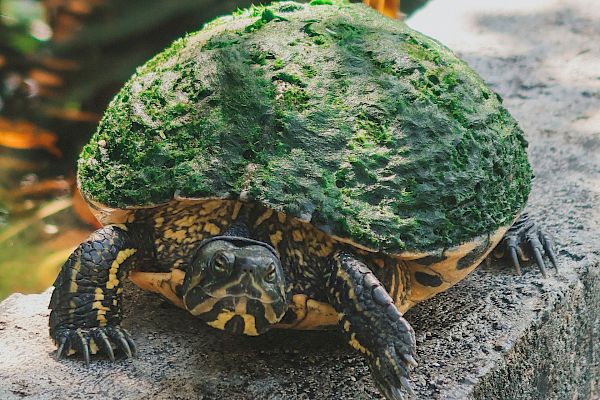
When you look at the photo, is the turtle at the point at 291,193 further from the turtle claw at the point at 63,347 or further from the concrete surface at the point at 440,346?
the concrete surface at the point at 440,346

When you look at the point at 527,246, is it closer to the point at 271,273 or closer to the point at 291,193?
the point at 291,193

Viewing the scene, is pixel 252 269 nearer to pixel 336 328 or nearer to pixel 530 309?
pixel 336 328

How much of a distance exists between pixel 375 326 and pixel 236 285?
0.41 meters

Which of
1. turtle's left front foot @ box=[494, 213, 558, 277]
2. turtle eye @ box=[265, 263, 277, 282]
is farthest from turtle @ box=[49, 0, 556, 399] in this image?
turtle's left front foot @ box=[494, 213, 558, 277]

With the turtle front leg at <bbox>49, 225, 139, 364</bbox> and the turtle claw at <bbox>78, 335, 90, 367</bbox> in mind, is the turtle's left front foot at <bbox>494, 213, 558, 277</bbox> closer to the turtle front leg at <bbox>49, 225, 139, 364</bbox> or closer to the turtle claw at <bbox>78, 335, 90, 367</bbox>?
the turtle front leg at <bbox>49, 225, 139, 364</bbox>

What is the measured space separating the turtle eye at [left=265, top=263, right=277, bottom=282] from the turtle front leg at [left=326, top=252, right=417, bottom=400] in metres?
0.23

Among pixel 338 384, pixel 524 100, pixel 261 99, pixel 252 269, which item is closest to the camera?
pixel 252 269

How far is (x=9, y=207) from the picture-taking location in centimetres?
475

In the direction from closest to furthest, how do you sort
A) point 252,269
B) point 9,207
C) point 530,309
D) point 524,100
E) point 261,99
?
point 252,269 → point 261,99 → point 530,309 → point 524,100 → point 9,207

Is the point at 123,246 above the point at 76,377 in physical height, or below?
above

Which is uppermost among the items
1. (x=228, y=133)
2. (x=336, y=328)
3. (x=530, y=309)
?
(x=228, y=133)

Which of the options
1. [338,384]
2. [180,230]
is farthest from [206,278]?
[338,384]

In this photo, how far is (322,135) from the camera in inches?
87.0

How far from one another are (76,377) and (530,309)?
1461 millimetres
